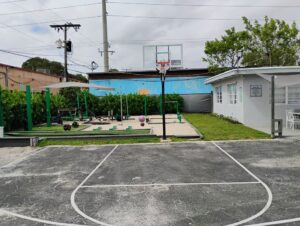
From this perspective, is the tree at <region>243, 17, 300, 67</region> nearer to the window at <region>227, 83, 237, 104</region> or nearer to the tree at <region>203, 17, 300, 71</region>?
the tree at <region>203, 17, 300, 71</region>

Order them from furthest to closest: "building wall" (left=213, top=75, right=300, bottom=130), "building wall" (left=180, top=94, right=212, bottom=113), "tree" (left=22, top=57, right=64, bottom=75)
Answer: "tree" (left=22, top=57, right=64, bottom=75)
"building wall" (left=180, top=94, right=212, bottom=113)
"building wall" (left=213, top=75, right=300, bottom=130)

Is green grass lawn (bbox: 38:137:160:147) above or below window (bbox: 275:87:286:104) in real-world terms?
below

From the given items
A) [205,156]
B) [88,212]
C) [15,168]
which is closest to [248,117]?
[205,156]

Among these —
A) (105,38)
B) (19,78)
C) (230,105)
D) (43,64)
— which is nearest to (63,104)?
(19,78)

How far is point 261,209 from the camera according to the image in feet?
14.9

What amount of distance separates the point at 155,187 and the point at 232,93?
1283cm

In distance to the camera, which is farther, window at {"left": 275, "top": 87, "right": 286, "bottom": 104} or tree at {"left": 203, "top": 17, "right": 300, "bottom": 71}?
tree at {"left": 203, "top": 17, "right": 300, "bottom": 71}

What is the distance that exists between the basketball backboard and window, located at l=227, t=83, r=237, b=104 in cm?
1118

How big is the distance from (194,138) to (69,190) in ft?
22.4

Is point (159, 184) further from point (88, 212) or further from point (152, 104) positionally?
point (152, 104)

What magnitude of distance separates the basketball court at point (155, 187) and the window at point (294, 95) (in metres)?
6.26

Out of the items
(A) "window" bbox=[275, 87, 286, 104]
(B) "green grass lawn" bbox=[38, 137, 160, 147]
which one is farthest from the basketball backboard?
(B) "green grass lawn" bbox=[38, 137, 160, 147]

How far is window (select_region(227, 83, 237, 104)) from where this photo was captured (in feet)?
55.5

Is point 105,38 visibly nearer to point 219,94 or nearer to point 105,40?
point 105,40
